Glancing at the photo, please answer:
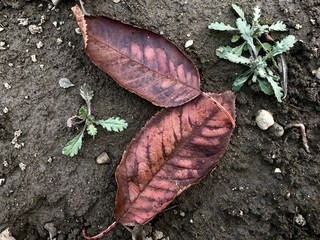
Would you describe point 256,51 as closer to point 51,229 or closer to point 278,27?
point 278,27

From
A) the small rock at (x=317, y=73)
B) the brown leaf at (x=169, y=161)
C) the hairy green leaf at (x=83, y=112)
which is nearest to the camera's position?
the brown leaf at (x=169, y=161)

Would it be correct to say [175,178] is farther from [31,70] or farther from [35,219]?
[31,70]

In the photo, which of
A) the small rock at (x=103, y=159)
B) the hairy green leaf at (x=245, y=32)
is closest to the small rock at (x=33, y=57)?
the small rock at (x=103, y=159)

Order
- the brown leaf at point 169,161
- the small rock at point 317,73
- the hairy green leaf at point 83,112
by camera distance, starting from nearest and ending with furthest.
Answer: the brown leaf at point 169,161 → the hairy green leaf at point 83,112 → the small rock at point 317,73

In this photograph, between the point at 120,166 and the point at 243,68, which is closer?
the point at 120,166

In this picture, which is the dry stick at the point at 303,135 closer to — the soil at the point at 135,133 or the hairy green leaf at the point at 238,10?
the soil at the point at 135,133

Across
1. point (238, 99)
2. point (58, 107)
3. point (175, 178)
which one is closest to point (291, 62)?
point (238, 99)

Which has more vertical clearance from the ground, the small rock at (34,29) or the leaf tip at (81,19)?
the leaf tip at (81,19)

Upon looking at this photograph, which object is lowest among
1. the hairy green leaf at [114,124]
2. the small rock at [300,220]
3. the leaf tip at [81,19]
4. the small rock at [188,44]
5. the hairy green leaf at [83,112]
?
the small rock at [300,220]

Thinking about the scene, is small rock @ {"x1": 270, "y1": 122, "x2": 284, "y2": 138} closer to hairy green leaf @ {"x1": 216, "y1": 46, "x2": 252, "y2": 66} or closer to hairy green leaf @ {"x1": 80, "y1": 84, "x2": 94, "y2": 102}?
hairy green leaf @ {"x1": 216, "y1": 46, "x2": 252, "y2": 66}
